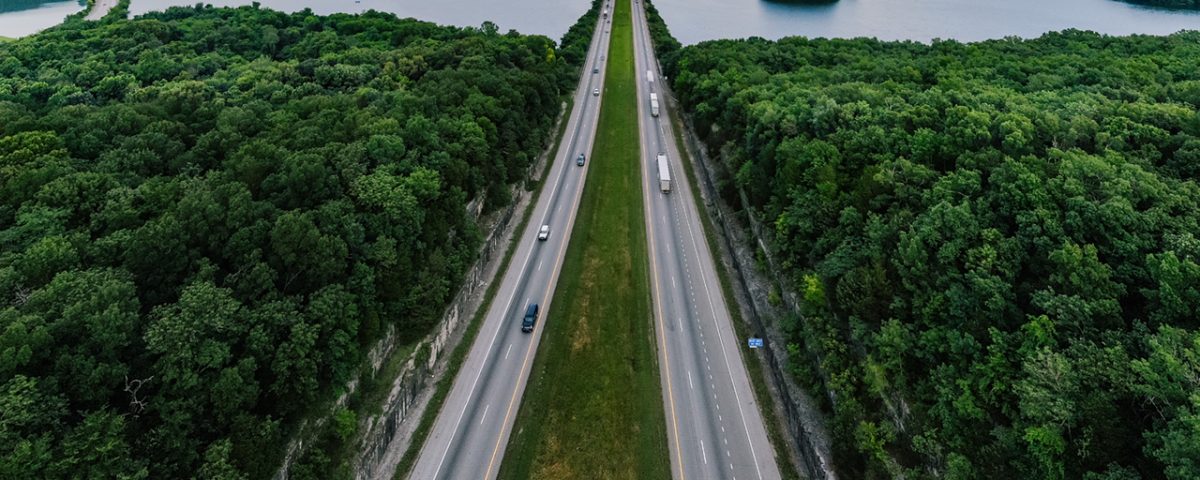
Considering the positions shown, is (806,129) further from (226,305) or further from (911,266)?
(226,305)

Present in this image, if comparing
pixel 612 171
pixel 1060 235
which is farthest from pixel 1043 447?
pixel 612 171

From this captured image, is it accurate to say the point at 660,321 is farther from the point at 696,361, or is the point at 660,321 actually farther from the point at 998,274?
the point at 998,274

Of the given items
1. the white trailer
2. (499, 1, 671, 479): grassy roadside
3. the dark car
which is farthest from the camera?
the white trailer

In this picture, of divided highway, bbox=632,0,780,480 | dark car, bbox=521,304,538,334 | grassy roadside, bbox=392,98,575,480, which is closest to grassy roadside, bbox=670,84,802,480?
divided highway, bbox=632,0,780,480

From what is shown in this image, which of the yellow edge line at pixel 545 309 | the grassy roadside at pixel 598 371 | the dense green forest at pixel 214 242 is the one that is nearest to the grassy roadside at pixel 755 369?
the grassy roadside at pixel 598 371

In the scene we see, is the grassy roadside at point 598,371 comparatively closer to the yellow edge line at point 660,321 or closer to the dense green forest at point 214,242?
the yellow edge line at point 660,321

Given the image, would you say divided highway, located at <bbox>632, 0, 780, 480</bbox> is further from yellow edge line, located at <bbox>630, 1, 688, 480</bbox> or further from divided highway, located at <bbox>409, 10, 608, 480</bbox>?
divided highway, located at <bbox>409, 10, 608, 480</bbox>
